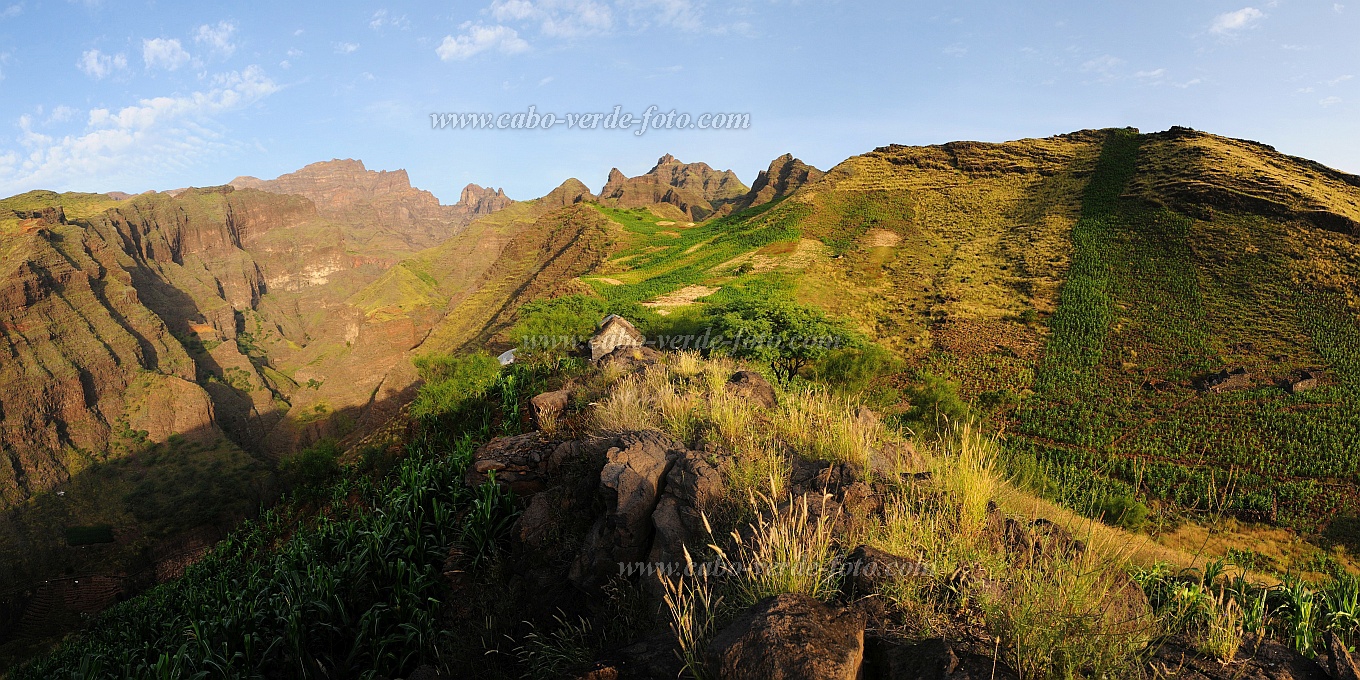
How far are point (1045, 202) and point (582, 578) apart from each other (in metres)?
66.4

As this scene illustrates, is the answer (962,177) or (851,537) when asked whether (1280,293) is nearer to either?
(962,177)

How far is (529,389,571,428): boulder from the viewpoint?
Result: 24.4ft

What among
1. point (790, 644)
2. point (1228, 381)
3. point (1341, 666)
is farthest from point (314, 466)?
point (1228, 381)

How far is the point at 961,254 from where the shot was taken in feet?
156

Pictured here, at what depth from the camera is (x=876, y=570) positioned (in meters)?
2.80

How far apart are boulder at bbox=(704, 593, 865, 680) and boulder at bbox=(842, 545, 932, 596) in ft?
1.51

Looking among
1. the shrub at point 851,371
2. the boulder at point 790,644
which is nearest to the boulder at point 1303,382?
the shrub at point 851,371

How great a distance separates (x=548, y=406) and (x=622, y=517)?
154 inches

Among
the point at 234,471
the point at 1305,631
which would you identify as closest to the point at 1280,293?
the point at 1305,631

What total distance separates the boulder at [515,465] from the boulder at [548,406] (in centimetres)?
58

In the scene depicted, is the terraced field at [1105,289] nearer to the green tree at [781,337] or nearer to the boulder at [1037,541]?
the boulder at [1037,541]

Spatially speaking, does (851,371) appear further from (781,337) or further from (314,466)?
(314,466)

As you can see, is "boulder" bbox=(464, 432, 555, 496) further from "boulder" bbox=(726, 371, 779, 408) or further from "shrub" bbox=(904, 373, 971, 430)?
"shrub" bbox=(904, 373, 971, 430)

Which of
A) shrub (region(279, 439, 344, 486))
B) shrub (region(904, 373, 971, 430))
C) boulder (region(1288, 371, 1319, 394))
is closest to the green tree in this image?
shrub (region(904, 373, 971, 430))
